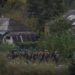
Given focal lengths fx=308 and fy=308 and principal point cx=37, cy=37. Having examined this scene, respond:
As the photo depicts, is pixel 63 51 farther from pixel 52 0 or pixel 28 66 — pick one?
pixel 52 0

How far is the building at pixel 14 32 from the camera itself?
139ft

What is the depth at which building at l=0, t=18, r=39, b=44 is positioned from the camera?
139 feet

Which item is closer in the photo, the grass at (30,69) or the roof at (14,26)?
the grass at (30,69)

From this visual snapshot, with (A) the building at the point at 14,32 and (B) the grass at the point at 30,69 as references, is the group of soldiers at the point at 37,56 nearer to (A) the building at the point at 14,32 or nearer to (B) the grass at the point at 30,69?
(B) the grass at the point at 30,69

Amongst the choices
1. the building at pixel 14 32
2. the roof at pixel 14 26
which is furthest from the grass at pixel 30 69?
the roof at pixel 14 26

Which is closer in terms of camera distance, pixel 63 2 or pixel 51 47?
pixel 63 2

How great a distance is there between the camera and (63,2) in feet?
24.4

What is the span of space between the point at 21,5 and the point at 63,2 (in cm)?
197

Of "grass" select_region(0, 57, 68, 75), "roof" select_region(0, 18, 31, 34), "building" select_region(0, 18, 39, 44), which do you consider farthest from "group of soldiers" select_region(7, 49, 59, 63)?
"roof" select_region(0, 18, 31, 34)

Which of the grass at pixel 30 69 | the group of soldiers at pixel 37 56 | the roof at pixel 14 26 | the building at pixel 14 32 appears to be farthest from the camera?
the roof at pixel 14 26

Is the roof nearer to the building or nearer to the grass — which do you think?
the building

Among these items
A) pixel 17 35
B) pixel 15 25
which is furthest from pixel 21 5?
pixel 15 25

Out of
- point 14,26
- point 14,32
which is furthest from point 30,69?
point 14,26

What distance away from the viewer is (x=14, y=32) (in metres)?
46.1
